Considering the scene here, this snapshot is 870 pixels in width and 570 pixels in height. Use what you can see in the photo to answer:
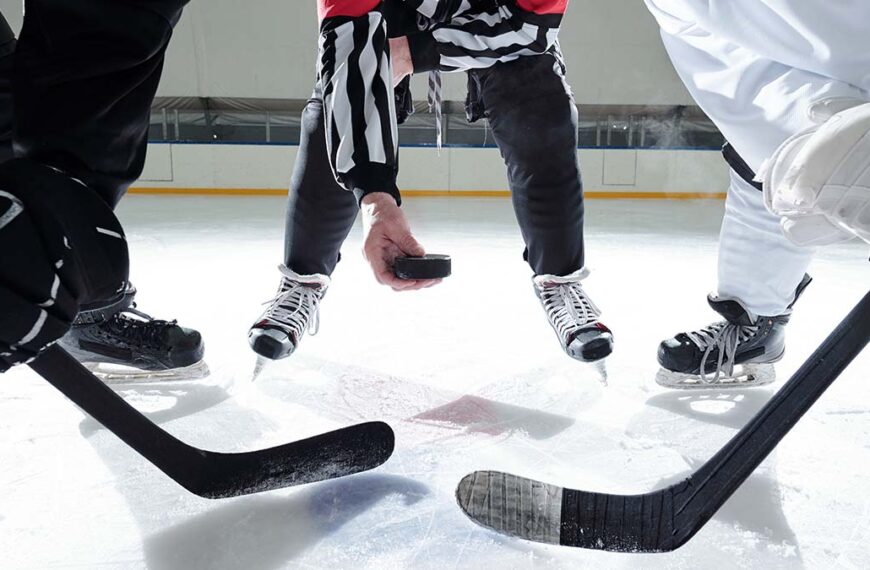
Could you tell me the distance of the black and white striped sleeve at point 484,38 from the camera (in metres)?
1.26

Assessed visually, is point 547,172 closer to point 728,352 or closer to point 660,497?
point 728,352

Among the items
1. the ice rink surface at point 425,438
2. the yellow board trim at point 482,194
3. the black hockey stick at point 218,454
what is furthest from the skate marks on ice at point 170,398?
the yellow board trim at point 482,194

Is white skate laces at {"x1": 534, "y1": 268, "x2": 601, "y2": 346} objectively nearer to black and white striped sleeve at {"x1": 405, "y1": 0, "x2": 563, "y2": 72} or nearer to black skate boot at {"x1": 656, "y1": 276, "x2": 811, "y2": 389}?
black skate boot at {"x1": 656, "y1": 276, "x2": 811, "y2": 389}

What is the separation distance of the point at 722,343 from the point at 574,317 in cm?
24

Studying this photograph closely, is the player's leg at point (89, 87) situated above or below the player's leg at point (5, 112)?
above

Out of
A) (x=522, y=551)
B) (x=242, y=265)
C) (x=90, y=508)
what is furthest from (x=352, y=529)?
(x=242, y=265)

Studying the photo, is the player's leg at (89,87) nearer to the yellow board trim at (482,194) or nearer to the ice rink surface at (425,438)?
the ice rink surface at (425,438)

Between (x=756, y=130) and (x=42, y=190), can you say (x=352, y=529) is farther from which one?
(x=756, y=130)

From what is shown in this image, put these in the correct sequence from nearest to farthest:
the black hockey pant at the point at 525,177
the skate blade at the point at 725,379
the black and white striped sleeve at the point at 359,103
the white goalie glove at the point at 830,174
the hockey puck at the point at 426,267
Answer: the white goalie glove at the point at 830,174 → the hockey puck at the point at 426,267 → the black and white striped sleeve at the point at 359,103 → the skate blade at the point at 725,379 → the black hockey pant at the point at 525,177

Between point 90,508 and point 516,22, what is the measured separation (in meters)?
0.99

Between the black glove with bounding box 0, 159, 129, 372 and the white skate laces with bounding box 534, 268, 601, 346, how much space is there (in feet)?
2.76

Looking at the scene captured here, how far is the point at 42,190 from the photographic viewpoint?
0.45 meters

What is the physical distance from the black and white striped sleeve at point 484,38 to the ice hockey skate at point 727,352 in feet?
1.83

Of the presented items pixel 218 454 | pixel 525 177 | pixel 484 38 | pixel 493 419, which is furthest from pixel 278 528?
pixel 484 38
